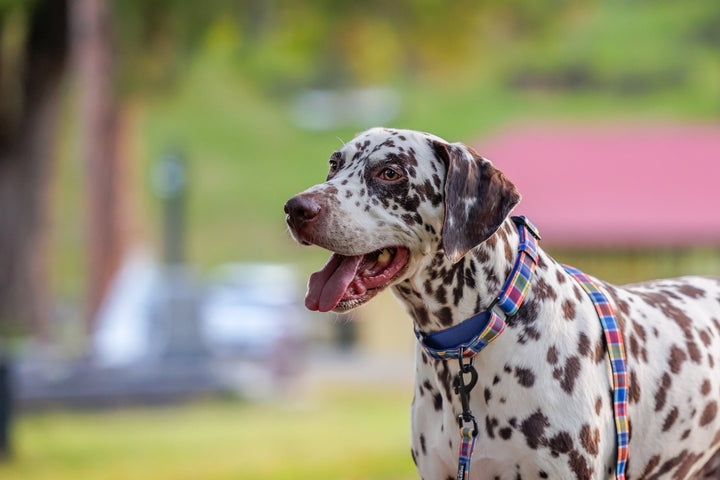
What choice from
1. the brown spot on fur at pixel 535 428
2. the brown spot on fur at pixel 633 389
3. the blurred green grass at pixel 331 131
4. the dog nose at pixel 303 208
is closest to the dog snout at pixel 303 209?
the dog nose at pixel 303 208

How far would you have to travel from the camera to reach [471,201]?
3.07m

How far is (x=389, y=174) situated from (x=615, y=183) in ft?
61.1

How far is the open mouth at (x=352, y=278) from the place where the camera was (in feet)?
10.1

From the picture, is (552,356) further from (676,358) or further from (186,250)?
(186,250)

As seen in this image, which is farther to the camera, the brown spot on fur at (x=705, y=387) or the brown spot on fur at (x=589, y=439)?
the brown spot on fur at (x=705, y=387)

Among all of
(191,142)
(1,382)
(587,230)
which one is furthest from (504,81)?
(1,382)

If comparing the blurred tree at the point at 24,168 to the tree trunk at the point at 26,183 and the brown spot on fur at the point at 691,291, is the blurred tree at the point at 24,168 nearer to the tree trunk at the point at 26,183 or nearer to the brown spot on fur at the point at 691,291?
the tree trunk at the point at 26,183

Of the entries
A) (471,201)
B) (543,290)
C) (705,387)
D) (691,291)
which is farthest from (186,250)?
(471,201)

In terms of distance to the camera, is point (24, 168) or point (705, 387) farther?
point (24, 168)

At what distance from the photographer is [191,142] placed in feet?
200

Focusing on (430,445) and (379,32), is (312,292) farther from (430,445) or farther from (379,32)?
(379,32)

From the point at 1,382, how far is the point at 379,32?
12.7 m

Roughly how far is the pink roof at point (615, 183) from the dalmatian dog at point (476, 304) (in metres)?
14.8

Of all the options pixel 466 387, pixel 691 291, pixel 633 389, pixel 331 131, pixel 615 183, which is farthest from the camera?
pixel 331 131
